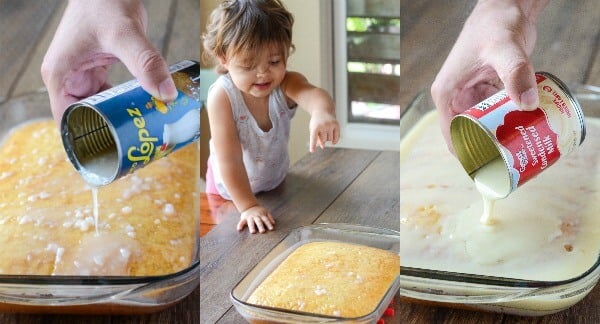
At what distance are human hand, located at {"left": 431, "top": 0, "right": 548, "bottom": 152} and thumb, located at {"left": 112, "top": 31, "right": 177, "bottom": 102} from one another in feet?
0.98

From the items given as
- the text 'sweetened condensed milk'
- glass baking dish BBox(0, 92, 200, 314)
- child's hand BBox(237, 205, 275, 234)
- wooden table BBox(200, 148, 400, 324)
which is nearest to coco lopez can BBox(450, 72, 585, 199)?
the text 'sweetened condensed milk'

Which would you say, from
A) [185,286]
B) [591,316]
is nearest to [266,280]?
[185,286]

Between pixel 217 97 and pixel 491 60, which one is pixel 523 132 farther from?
pixel 217 97

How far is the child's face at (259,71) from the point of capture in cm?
86

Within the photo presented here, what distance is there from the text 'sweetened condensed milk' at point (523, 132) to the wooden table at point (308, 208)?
0.41 ft

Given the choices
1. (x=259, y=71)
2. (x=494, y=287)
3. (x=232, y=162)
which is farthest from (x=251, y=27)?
(x=494, y=287)

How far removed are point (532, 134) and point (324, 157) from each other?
243 mm

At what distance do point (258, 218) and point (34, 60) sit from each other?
0.34m

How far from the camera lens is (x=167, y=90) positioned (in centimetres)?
88

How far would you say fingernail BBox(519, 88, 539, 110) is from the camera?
812 millimetres

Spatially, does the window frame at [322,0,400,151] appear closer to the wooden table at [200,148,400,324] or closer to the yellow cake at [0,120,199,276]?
the wooden table at [200,148,400,324]

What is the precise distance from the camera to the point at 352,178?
0.96m

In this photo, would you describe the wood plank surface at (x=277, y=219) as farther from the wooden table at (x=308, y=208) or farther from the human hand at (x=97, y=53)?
the human hand at (x=97, y=53)

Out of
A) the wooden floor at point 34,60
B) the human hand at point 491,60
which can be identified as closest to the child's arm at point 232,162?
the wooden floor at point 34,60
